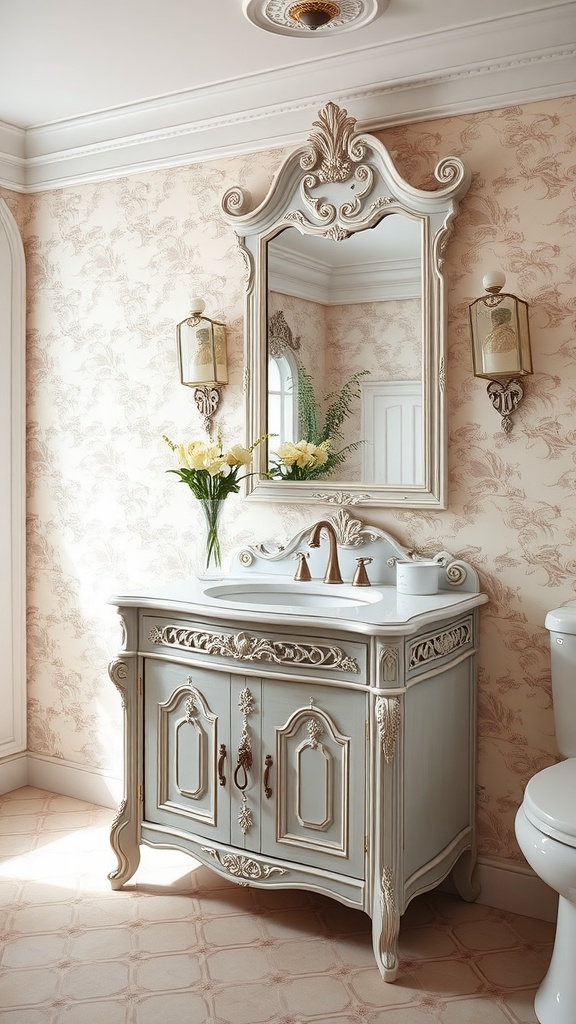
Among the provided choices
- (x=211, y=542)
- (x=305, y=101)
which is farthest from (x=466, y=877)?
(x=305, y=101)

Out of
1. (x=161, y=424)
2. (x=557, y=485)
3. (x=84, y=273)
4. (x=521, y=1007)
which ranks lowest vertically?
(x=521, y=1007)

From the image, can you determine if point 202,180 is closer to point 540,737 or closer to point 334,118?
point 334,118

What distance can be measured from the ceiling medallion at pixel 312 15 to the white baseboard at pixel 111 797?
2.39 meters

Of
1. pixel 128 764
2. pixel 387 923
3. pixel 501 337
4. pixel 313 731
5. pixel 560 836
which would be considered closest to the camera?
pixel 560 836

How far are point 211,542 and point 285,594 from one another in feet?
0.94

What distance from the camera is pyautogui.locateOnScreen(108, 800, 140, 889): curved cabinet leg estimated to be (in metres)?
2.64

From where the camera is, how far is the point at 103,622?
3.42 m

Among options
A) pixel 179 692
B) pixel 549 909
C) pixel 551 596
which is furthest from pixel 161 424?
pixel 549 909

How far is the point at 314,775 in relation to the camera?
2.32 m

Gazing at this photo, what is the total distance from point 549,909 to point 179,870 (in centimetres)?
113

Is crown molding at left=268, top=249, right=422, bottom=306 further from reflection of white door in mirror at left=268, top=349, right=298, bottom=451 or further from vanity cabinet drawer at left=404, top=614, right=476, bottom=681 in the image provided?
vanity cabinet drawer at left=404, top=614, right=476, bottom=681

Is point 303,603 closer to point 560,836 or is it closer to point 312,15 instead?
point 560,836

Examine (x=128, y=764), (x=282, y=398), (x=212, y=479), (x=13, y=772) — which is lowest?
(x=13, y=772)

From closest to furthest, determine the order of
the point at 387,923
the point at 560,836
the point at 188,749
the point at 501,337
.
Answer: the point at 560,836, the point at 387,923, the point at 501,337, the point at 188,749
